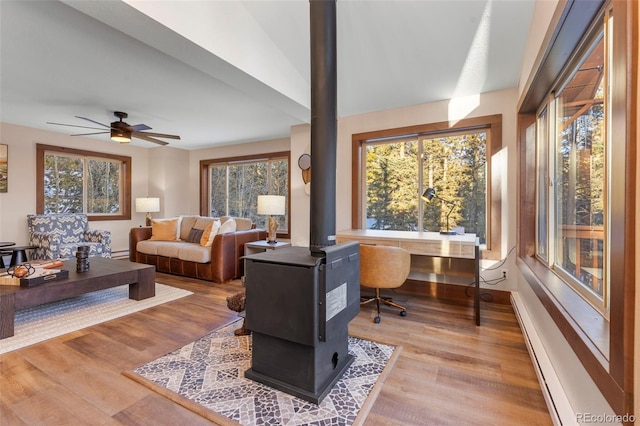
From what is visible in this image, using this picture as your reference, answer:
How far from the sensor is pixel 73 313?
2.80 m

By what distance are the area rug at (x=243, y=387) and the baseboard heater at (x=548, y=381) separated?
82 cm

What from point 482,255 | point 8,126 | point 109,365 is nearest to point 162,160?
point 8,126

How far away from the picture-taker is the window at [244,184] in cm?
565

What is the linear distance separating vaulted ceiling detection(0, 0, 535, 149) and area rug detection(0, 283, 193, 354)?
2345mm

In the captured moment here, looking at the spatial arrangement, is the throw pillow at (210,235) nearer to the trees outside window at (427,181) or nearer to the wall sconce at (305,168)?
the wall sconce at (305,168)

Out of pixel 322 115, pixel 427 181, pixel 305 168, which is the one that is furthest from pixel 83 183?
pixel 427 181

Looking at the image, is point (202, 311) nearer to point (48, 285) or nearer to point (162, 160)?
point (48, 285)

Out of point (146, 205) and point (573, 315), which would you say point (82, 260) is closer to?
point (146, 205)

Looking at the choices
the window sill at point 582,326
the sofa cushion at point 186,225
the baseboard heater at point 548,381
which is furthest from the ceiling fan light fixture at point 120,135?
the baseboard heater at point 548,381

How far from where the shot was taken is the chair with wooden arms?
103 inches

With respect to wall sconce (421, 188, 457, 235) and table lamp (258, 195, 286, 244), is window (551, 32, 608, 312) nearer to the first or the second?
wall sconce (421, 188, 457, 235)

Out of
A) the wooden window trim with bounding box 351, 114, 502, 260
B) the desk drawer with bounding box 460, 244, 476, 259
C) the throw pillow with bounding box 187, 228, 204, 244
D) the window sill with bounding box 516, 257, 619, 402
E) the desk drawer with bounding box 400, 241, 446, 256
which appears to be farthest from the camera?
the throw pillow with bounding box 187, 228, 204, 244

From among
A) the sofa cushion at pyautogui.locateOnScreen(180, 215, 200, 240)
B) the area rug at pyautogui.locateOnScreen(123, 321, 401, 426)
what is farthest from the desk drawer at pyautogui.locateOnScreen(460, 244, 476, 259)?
the sofa cushion at pyautogui.locateOnScreen(180, 215, 200, 240)

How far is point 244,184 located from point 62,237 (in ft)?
10.0
